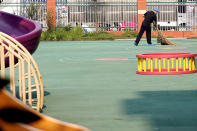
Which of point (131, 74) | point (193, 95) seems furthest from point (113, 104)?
point (131, 74)

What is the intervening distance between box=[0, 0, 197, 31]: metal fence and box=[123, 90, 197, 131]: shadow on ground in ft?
113

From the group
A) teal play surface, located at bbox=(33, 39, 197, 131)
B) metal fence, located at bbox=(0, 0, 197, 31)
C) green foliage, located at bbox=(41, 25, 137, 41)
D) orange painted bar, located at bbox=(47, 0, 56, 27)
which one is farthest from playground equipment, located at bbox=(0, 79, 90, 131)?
metal fence, located at bbox=(0, 0, 197, 31)

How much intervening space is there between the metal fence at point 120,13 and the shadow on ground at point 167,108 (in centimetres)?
3450

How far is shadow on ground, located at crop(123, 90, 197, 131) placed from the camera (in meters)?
4.50

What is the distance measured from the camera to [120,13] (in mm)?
43156

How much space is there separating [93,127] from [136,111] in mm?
1026

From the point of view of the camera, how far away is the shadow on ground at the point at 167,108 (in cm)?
450

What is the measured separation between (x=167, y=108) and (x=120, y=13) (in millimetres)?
37947

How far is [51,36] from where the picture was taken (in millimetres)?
34344

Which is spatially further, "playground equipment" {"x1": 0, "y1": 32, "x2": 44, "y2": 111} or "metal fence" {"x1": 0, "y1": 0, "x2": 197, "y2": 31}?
"metal fence" {"x1": 0, "y1": 0, "x2": 197, "y2": 31}

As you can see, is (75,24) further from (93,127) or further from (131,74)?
(93,127)

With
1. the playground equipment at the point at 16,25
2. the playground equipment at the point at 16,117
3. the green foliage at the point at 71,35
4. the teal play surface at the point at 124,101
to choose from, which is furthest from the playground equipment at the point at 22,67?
the green foliage at the point at 71,35

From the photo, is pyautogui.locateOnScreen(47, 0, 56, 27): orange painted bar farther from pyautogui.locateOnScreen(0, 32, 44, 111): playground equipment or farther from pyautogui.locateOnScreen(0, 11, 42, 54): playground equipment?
pyautogui.locateOnScreen(0, 32, 44, 111): playground equipment

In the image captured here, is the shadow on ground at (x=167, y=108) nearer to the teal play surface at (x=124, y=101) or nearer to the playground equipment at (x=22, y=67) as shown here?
the teal play surface at (x=124, y=101)
